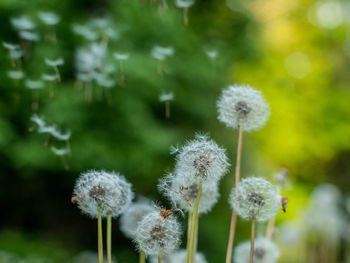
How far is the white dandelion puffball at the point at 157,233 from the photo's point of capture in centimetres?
79

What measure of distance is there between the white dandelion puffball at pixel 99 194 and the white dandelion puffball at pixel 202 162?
13 cm

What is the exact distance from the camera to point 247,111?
3.17ft

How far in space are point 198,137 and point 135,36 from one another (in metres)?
2.90

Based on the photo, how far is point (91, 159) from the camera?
330 cm

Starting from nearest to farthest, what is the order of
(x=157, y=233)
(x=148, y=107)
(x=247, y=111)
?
(x=157, y=233) < (x=247, y=111) < (x=148, y=107)

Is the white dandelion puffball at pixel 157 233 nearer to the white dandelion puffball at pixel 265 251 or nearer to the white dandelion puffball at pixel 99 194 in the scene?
the white dandelion puffball at pixel 99 194

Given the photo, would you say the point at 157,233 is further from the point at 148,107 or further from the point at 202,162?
the point at 148,107

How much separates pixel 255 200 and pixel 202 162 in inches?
5.5

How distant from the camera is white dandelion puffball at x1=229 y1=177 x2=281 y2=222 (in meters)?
0.84

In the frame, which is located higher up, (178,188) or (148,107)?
(148,107)

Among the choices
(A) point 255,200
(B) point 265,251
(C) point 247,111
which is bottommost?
(B) point 265,251

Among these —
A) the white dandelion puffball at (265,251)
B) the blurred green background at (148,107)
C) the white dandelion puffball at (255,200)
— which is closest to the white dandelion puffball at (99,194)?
the white dandelion puffball at (255,200)

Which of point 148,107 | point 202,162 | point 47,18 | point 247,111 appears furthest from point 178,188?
point 148,107

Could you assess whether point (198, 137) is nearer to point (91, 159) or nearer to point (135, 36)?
point (91, 159)
